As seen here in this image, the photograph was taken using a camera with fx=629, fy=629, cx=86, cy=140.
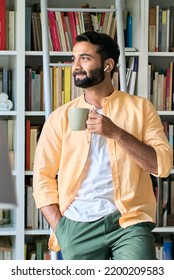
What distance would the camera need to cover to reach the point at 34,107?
→ 9.39ft

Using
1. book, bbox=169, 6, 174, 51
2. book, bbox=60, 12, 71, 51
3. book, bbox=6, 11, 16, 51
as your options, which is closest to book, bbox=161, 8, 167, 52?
book, bbox=169, 6, 174, 51

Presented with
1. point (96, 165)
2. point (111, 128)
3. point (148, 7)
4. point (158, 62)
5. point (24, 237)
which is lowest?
point (24, 237)

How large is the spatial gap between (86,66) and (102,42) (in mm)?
100

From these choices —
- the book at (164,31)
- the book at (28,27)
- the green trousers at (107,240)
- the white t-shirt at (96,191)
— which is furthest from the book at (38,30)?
the green trousers at (107,240)

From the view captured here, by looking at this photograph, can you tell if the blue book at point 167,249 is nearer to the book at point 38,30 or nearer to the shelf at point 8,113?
the shelf at point 8,113

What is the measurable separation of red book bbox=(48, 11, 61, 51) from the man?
26.0 inches

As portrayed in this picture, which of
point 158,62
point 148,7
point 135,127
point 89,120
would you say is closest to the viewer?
point 89,120

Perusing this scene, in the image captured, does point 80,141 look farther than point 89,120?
Yes

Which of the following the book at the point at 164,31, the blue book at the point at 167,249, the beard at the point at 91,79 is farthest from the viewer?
the blue book at the point at 167,249

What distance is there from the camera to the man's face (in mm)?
2084

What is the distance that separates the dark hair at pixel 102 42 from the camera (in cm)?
212
